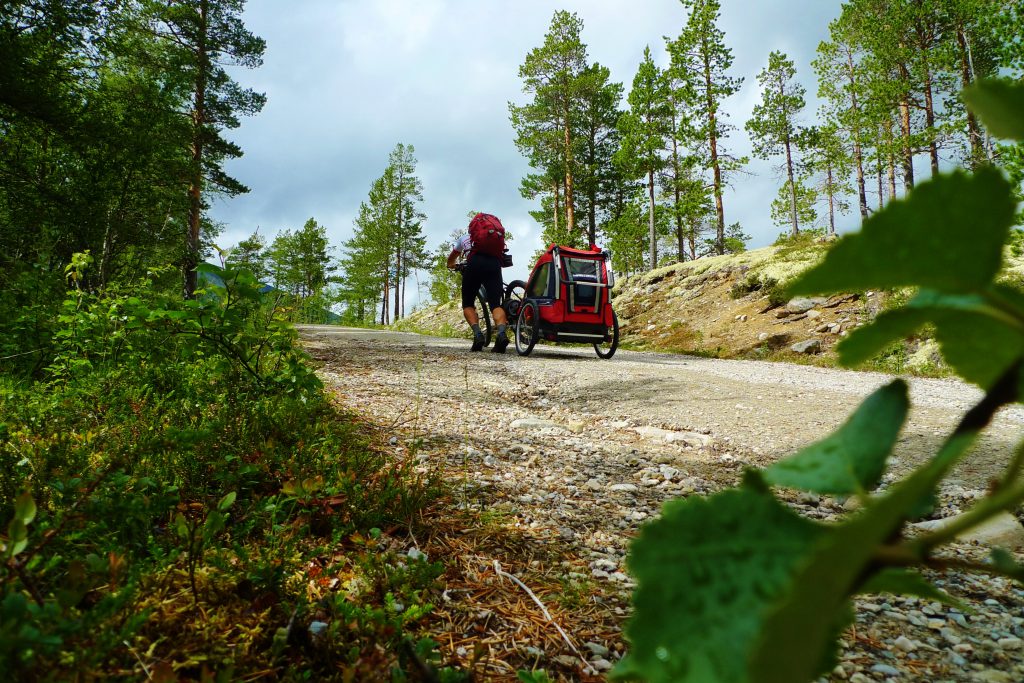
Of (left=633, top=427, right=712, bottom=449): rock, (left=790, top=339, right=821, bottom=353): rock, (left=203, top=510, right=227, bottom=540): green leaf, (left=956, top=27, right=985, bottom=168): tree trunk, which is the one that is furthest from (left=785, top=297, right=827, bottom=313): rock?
(left=203, top=510, right=227, bottom=540): green leaf

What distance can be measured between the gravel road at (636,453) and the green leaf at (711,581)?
111 mm

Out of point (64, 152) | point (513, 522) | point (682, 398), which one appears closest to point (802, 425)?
point (682, 398)

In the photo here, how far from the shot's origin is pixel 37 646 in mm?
900

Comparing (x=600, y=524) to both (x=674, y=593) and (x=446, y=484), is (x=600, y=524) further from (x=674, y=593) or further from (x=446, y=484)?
(x=674, y=593)

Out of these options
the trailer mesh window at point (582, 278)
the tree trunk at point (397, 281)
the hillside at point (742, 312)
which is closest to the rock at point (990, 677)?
the hillside at point (742, 312)

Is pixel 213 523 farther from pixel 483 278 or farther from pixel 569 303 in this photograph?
pixel 483 278

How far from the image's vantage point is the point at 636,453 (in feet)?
10.7

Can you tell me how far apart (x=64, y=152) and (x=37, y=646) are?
38.6 feet

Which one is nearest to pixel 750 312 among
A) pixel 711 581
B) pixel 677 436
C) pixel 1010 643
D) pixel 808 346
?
pixel 808 346

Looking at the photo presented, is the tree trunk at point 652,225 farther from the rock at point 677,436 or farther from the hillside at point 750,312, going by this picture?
the rock at point 677,436

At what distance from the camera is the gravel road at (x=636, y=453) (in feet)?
5.08

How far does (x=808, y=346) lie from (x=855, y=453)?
10828 millimetres

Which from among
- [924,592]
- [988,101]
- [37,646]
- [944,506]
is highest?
[988,101]

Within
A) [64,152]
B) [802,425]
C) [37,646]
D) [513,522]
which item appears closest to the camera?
[37,646]
